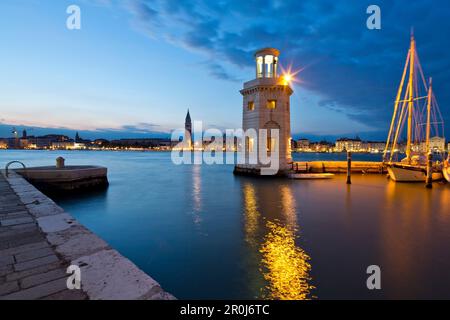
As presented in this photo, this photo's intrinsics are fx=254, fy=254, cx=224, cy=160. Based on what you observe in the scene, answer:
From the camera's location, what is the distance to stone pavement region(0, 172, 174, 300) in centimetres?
347

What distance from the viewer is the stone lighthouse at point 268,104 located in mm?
29078

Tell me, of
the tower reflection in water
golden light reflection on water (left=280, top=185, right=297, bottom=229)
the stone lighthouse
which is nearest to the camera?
the tower reflection in water

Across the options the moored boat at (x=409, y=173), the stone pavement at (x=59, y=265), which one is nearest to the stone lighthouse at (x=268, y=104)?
the moored boat at (x=409, y=173)

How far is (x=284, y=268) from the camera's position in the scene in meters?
8.11

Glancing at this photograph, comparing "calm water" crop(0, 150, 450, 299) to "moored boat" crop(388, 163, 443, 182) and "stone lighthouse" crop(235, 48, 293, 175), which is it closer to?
"moored boat" crop(388, 163, 443, 182)

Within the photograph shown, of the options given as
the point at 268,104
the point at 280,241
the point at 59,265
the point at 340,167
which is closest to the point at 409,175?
the point at 340,167

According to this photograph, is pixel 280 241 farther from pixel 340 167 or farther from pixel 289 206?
pixel 340 167

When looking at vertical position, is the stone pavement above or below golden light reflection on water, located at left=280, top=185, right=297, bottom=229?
above

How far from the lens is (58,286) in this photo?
11.7 ft

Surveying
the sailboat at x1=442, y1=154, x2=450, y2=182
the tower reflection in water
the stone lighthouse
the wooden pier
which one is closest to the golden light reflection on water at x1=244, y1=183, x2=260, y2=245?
the tower reflection in water

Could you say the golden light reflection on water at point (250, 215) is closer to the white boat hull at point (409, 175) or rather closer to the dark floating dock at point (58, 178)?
the dark floating dock at point (58, 178)

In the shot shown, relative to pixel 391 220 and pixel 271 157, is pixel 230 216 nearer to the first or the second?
pixel 391 220
